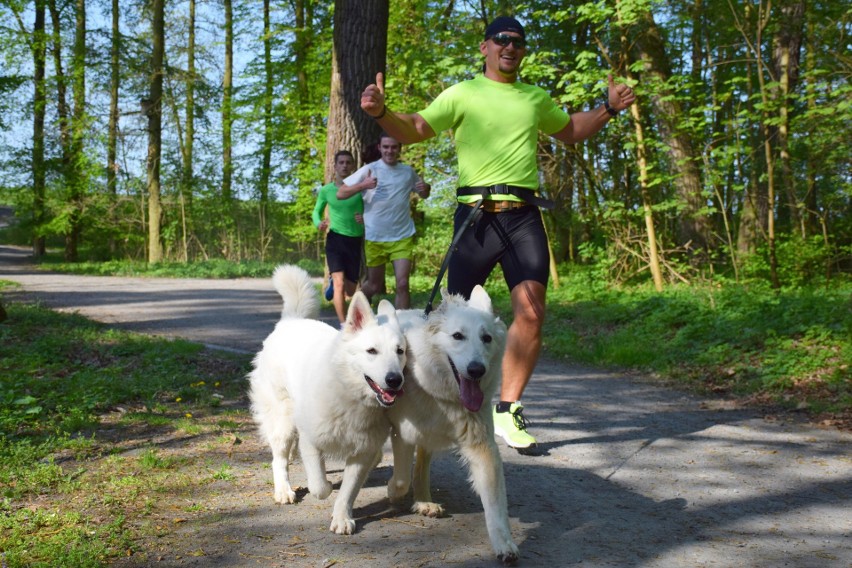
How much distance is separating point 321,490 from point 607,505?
4.89 ft

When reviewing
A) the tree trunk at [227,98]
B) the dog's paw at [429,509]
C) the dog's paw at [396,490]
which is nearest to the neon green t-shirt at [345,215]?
the dog's paw at [396,490]

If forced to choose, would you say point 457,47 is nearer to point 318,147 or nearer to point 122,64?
point 318,147

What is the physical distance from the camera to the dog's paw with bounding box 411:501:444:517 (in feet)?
Result: 11.7

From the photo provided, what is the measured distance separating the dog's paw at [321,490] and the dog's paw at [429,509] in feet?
1.53

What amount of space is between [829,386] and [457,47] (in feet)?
37.1

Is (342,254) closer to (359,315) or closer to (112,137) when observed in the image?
(359,315)

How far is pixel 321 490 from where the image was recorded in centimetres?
360

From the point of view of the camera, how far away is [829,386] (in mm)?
6422

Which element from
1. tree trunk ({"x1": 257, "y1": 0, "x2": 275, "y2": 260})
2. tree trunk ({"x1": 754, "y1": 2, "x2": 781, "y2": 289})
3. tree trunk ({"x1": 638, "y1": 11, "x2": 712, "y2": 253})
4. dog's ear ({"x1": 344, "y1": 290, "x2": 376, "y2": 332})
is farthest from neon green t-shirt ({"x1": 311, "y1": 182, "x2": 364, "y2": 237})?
tree trunk ({"x1": 257, "y1": 0, "x2": 275, "y2": 260})

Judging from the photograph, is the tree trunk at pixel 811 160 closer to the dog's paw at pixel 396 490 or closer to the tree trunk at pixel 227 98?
the dog's paw at pixel 396 490

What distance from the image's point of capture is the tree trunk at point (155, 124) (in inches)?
953

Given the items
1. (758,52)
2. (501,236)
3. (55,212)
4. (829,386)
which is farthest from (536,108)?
(55,212)

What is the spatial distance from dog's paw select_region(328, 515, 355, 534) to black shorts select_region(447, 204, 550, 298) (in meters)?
1.75

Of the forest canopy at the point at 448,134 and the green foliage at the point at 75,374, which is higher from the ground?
the forest canopy at the point at 448,134
